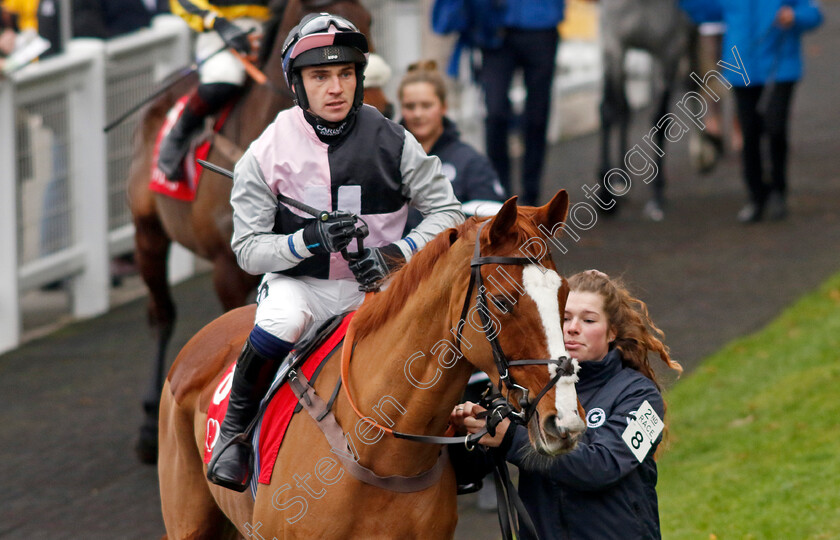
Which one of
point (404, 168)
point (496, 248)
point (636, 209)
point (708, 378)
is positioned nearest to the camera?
point (496, 248)

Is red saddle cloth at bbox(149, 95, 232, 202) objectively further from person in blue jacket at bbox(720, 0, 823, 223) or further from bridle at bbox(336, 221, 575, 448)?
person in blue jacket at bbox(720, 0, 823, 223)

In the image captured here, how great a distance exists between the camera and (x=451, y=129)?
5.59 m

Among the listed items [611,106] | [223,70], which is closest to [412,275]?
[223,70]

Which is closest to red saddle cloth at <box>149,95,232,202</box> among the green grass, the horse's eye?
the green grass

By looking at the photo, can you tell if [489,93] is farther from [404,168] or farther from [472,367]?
[472,367]

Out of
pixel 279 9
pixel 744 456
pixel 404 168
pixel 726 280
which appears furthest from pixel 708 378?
pixel 404 168

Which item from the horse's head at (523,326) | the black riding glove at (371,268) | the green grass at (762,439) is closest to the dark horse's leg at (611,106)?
the green grass at (762,439)

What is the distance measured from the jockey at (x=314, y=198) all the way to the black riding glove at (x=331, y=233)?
0.16 feet

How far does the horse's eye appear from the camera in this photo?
9.05ft

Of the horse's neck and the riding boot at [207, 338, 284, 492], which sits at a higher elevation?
the horse's neck

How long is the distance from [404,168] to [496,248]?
744 millimetres

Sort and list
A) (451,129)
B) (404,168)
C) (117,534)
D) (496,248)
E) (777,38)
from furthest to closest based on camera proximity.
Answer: (777,38), (451,129), (117,534), (404,168), (496,248)

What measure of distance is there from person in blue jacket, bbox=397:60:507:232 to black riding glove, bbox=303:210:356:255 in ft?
6.63

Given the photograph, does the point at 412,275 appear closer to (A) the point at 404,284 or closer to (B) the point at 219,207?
(A) the point at 404,284
